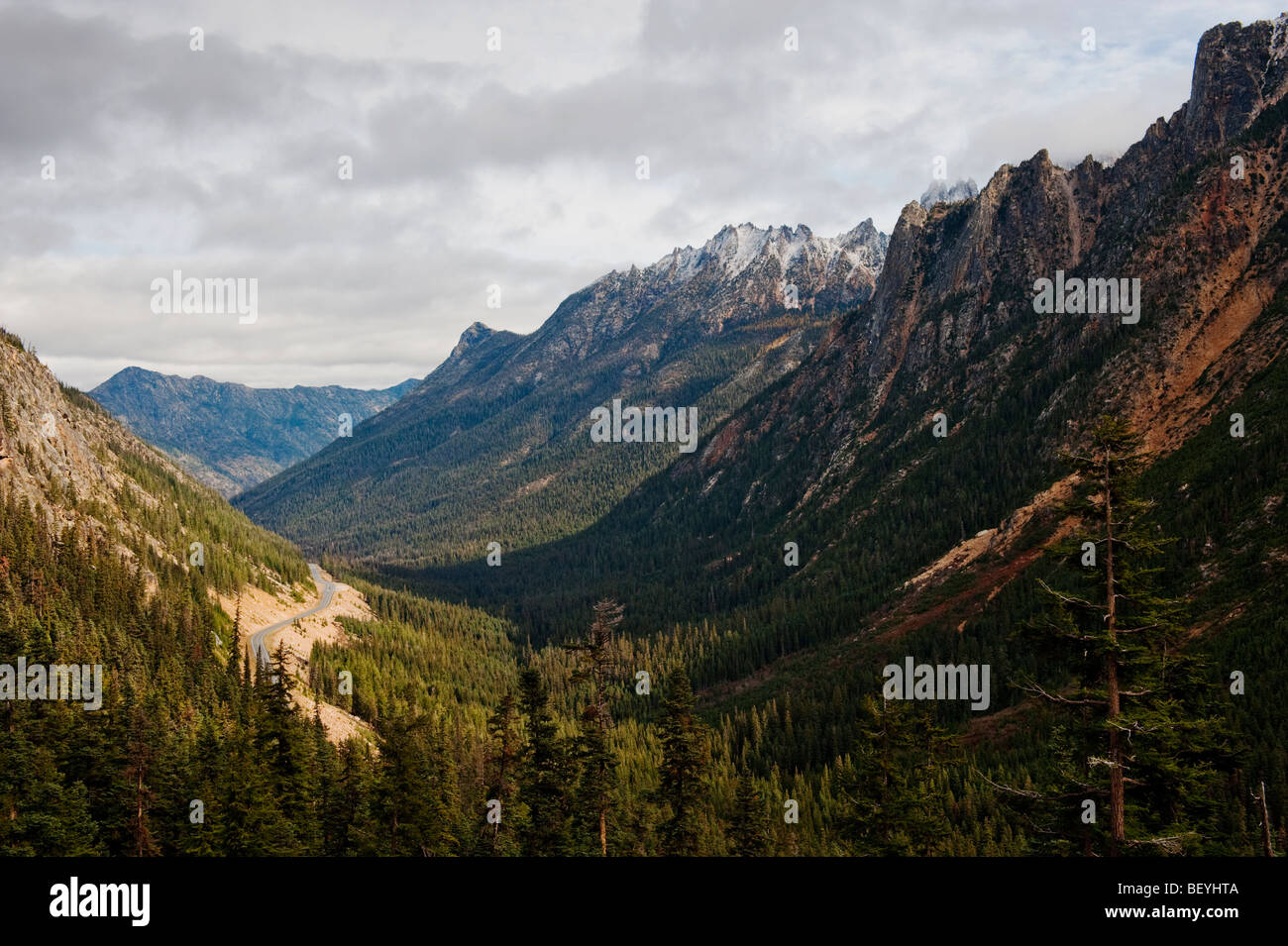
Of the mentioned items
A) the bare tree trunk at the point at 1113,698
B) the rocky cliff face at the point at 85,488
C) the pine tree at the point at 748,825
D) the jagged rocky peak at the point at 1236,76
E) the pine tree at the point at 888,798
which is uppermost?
the jagged rocky peak at the point at 1236,76

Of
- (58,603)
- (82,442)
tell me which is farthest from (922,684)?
(82,442)

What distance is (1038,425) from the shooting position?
623 ft

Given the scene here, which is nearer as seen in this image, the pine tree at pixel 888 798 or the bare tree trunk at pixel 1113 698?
the bare tree trunk at pixel 1113 698

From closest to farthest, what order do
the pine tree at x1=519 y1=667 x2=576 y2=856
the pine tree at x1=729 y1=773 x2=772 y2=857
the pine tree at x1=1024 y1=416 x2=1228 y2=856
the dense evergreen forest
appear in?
1. the pine tree at x1=1024 y1=416 x2=1228 y2=856
2. the dense evergreen forest
3. the pine tree at x1=519 y1=667 x2=576 y2=856
4. the pine tree at x1=729 y1=773 x2=772 y2=857

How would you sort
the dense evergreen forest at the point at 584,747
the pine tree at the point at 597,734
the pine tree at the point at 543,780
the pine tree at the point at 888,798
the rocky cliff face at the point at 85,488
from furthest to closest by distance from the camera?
the rocky cliff face at the point at 85,488 < the pine tree at the point at 543,780 < the dense evergreen forest at the point at 584,747 < the pine tree at the point at 888,798 < the pine tree at the point at 597,734

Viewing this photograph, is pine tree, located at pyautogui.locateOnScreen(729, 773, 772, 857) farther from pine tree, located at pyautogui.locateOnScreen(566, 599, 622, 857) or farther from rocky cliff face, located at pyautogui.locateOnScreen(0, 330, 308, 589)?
rocky cliff face, located at pyautogui.locateOnScreen(0, 330, 308, 589)

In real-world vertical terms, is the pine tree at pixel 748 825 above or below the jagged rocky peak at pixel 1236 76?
below

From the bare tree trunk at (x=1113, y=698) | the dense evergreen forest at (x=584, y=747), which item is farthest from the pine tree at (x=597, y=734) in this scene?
the bare tree trunk at (x=1113, y=698)

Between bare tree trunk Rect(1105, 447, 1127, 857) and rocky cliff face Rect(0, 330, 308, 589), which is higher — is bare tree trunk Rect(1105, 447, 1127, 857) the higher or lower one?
the lower one

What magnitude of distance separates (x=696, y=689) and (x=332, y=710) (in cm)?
7720

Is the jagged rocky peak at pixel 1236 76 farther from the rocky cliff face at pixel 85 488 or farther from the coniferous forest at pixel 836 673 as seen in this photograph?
the rocky cliff face at pixel 85 488

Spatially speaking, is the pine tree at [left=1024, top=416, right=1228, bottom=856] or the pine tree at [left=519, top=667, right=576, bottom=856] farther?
the pine tree at [left=519, top=667, right=576, bottom=856]

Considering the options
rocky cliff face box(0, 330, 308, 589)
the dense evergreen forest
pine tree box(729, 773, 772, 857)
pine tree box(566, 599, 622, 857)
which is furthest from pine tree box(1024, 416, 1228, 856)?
rocky cliff face box(0, 330, 308, 589)
